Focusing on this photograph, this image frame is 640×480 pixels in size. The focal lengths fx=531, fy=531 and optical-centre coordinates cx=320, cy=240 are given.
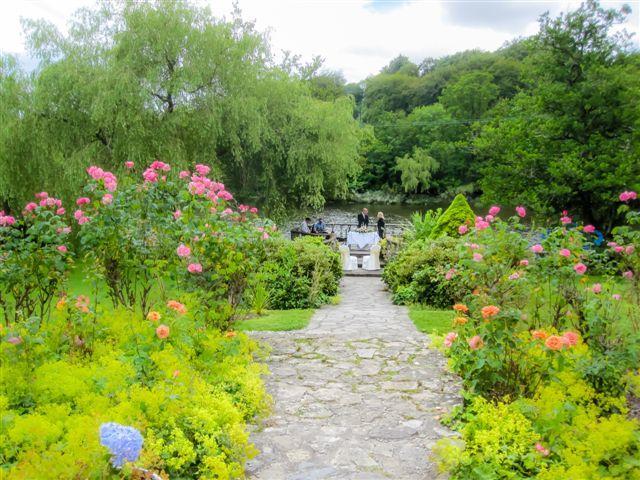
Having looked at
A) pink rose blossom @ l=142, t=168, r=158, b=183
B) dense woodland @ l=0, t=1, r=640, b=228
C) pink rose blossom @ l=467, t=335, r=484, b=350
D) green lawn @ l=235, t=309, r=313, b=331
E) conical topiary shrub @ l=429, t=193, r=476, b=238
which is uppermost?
dense woodland @ l=0, t=1, r=640, b=228

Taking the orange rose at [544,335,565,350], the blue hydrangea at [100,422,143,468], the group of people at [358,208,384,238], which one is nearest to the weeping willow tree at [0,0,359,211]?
the group of people at [358,208,384,238]

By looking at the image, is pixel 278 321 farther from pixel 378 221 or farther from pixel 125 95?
pixel 378 221

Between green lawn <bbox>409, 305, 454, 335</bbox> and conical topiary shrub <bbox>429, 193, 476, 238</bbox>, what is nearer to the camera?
green lawn <bbox>409, 305, 454, 335</bbox>

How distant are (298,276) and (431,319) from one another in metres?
2.75

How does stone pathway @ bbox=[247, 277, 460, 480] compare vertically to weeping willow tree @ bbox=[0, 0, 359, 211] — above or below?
below

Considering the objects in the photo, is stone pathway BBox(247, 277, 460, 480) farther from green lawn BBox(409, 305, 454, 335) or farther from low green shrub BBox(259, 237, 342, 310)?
low green shrub BBox(259, 237, 342, 310)

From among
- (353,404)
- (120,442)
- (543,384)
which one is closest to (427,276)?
(353,404)

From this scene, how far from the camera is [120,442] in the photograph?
2277 millimetres

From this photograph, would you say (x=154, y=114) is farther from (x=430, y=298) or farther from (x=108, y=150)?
(x=430, y=298)

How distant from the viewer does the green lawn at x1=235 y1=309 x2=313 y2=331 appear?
712 centimetres

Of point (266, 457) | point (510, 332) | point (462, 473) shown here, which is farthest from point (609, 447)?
point (266, 457)

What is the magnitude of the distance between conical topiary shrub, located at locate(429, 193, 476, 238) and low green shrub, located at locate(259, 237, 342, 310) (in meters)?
3.25

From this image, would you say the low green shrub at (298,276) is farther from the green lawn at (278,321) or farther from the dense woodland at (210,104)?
the dense woodland at (210,104)

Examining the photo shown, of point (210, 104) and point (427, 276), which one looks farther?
point (210, 104)
